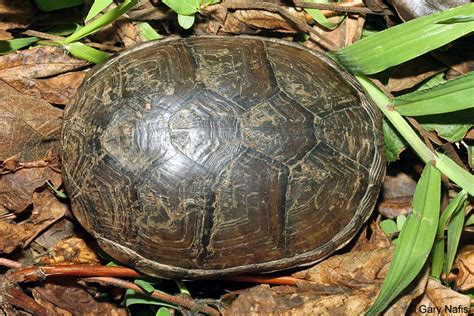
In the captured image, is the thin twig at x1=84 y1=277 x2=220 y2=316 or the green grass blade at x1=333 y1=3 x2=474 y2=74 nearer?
the green grass blade at x1=333 y1=3 x2=474 y2=74

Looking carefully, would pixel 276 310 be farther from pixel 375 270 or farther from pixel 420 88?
pixel 420 88

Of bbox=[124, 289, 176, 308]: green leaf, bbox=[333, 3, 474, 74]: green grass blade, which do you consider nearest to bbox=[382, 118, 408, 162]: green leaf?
bbox=[333, 3, 474, 74]: green grass blade

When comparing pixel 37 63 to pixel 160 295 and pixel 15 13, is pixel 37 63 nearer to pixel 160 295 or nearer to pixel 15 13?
pixel 15 13

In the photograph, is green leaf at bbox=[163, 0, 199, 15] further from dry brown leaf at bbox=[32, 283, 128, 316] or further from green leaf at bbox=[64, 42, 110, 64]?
dry brown leaf at bbox=[32, 283, 128, 316]

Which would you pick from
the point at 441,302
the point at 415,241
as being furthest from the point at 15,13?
the point at 441,302

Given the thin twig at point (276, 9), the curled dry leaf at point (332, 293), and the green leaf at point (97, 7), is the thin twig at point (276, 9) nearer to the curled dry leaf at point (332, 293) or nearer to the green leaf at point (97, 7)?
the green leaf at point (97, 7)

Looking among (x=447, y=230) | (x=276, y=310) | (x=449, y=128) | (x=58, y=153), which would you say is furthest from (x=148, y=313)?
(x=449, y=128)

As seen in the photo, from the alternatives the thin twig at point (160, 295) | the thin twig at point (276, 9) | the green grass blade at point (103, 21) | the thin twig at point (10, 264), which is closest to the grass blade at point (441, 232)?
the thin twig at point (276, 9)
